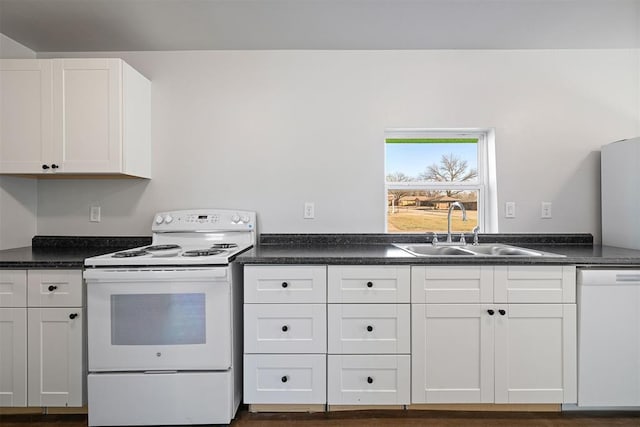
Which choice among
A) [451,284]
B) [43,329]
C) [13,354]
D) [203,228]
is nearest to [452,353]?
[451,284]

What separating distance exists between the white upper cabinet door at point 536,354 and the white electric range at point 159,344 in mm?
1453

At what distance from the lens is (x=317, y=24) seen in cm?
208

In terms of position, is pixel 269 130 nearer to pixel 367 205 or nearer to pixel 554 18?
pixel 367 205

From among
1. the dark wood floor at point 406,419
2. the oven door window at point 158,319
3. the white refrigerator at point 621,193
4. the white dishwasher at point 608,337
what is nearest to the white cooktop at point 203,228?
the oven door window at point 158,319

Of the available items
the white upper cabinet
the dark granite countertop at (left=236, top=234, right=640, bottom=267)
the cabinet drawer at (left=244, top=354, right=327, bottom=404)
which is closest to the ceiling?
the white upper cabinet

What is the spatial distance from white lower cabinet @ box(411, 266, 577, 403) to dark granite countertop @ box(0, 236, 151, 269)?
76.0 inches

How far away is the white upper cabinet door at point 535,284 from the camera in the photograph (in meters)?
1.79

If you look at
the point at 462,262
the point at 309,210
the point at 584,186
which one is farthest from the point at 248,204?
the point at 584,186

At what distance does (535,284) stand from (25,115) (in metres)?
3.14

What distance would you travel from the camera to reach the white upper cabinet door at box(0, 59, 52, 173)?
206 cm

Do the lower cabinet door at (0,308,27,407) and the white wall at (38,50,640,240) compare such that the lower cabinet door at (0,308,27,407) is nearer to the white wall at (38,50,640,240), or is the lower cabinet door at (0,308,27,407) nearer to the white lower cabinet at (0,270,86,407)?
the white lower cabinet at (0,270,86,407)

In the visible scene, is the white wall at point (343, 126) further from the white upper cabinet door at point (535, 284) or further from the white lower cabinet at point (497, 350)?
the white lower cabinet at point (497, 350)

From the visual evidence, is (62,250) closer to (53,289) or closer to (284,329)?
(53,289)

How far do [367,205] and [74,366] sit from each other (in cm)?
199
